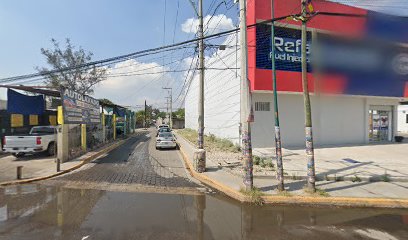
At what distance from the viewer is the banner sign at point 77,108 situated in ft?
43.3

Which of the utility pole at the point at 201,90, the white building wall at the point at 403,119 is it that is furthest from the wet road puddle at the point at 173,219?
the white building wall at the point at 403,119

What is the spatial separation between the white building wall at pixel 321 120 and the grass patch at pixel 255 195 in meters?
9.51

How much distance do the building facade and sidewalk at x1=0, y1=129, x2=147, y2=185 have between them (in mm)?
10255

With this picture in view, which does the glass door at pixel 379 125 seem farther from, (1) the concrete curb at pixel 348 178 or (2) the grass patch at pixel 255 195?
(2) the grass patch at pixel 255 195

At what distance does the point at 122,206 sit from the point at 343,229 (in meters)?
5.31

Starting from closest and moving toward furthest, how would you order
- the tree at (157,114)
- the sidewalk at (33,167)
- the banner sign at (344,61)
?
the sidewalk at (33,167) → the banner sign at (344,61) → the tree at (157,114)

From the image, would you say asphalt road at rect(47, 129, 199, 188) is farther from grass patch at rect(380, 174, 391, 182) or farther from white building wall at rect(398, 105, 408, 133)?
white building wall at rect(398, 105, 408, 133)

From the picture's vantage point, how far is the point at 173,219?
20.1 ft

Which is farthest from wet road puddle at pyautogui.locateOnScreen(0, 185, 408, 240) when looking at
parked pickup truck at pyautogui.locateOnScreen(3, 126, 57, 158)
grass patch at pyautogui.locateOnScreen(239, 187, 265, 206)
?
parked pickup truck at pyautogui.locateOnScreen(3, 126, 57, 158)

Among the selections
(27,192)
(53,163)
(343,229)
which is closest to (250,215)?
(343,229)

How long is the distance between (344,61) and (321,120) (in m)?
4.29

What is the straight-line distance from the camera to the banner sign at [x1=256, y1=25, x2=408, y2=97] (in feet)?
53.6

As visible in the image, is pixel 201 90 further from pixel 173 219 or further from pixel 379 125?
pixel 379 125

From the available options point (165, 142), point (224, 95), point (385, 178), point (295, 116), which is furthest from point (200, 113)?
point (224, 95)
